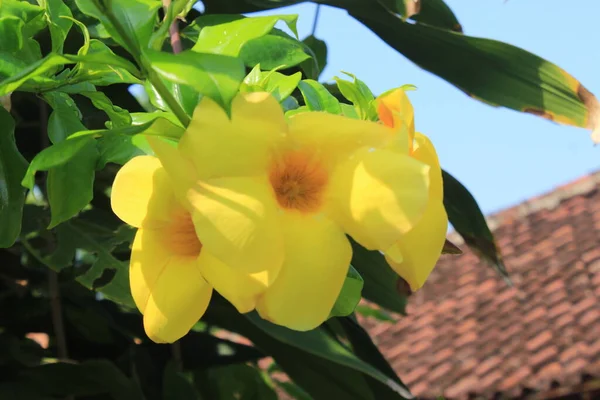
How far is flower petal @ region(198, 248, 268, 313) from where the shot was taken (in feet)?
0.83

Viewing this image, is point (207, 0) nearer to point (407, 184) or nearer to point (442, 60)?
point (442, 60)

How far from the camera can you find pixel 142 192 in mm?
293

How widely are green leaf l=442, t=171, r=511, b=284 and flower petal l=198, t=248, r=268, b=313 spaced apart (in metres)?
0.55

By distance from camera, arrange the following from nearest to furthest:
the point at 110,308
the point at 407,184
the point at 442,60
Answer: the point at 407,184, the point at 442,60, the point at 110,308

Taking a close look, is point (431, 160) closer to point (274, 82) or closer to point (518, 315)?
point (274, 82)

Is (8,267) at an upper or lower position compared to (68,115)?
lower

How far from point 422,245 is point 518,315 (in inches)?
158

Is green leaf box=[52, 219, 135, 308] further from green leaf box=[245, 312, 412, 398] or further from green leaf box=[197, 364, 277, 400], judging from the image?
green leaf box=[197, 364, 277, 400]

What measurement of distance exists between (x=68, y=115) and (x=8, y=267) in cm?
61

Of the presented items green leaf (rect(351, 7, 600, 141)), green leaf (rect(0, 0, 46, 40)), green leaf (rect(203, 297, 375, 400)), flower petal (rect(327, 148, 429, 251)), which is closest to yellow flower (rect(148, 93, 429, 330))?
flower petal (rect(327, 148, 429, 251))

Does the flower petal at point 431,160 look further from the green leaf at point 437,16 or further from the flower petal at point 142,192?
the green leaf at point 437,16

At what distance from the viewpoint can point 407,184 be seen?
25cm

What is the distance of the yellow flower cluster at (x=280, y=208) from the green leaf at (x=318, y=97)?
3 centimetres

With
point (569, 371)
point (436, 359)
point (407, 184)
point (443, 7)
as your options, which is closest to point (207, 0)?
point (443, 7)
